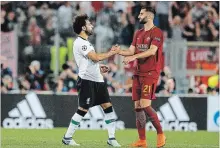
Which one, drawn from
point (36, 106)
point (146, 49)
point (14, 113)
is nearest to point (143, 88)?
point (146, 49)

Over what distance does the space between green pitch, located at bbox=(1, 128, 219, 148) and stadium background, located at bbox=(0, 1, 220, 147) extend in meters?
0.86

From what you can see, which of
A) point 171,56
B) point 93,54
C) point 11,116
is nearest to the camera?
point 93,54

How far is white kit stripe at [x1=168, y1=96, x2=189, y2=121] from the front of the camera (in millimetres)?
20578

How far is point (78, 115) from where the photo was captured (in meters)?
14.4

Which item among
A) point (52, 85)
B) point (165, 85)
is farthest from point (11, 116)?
point (165, 85)

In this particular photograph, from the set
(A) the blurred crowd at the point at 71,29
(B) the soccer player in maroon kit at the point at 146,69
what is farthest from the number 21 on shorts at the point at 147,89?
(A) the blurred crowd at the point at 71,29

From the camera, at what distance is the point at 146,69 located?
14.5 m

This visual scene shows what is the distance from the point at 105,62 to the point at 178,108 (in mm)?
2862

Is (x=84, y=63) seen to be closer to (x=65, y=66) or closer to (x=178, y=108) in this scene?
(x=178, y=108)

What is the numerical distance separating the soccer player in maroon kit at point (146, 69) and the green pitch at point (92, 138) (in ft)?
1.62

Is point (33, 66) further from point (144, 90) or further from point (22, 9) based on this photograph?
point (144, 90)

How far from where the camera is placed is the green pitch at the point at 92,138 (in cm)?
1484

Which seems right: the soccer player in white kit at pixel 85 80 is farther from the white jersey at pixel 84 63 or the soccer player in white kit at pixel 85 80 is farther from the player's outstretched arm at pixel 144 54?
the player's outstretched arm at pixel 144 54

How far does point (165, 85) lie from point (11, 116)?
3.67 meters
